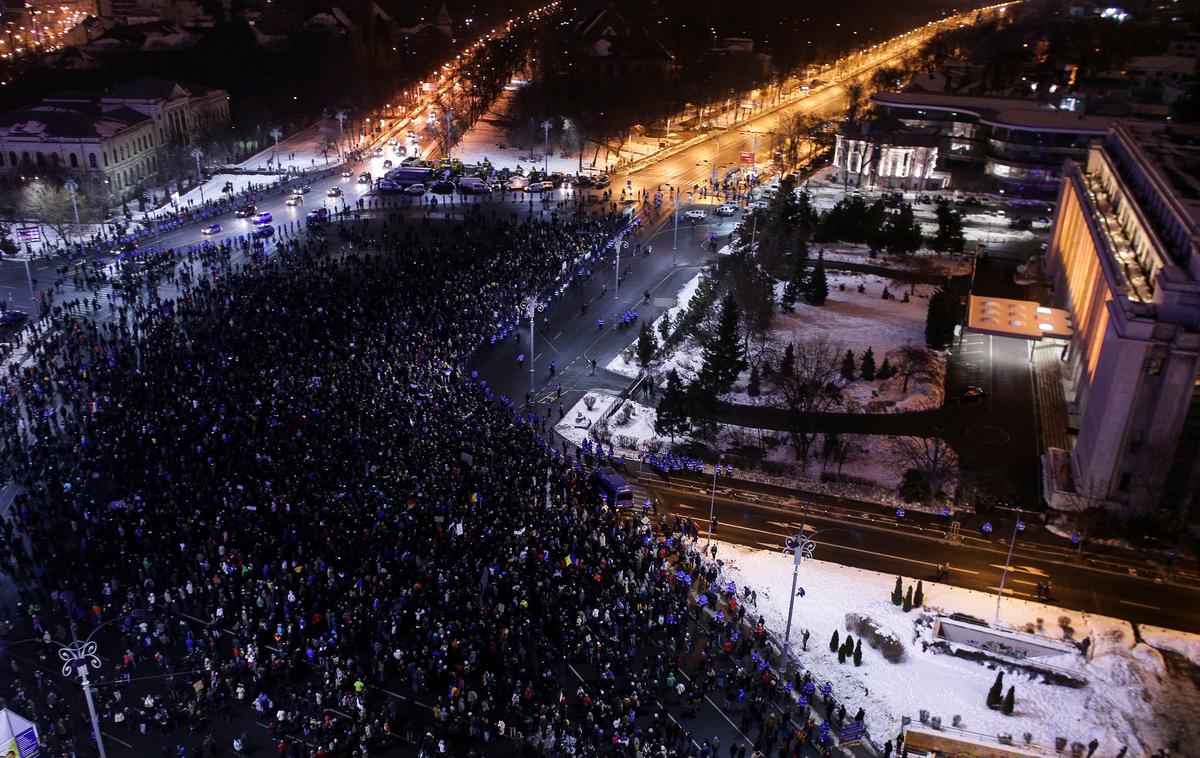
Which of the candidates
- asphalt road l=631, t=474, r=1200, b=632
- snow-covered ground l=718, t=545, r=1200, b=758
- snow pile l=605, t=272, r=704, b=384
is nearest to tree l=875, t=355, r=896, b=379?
snow pile l=605, t=272, r=704, b=384

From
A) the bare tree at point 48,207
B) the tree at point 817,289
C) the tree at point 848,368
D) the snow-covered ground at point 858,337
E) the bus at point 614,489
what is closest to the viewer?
the bus at point 614,489

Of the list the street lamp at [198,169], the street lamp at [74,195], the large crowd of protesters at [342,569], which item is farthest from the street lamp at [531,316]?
the street lamp at [198,169]

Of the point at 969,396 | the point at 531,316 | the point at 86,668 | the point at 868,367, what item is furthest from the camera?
the point at 868,367

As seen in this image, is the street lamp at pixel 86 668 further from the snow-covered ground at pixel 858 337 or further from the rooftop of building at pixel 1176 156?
the rooftop of building at pixel 1176 156

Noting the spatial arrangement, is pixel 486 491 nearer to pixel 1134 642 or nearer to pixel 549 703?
pixel 549 703

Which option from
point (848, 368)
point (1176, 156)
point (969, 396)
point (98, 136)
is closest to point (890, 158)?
point (1176, 156)

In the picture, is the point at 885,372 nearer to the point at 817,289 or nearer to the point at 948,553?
the point at 817,289
